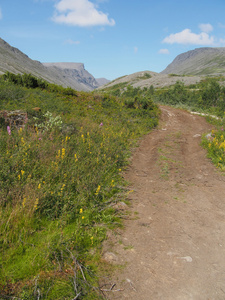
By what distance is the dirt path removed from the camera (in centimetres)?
277

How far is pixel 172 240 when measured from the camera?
12.1 feet

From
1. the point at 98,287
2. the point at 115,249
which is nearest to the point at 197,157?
the point at 115,249

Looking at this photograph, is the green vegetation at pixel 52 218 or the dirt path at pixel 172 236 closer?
the green vegetation at pixel 52 218

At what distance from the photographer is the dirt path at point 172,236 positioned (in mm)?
2770

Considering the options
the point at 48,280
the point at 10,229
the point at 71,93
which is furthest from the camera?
the point at 71,93

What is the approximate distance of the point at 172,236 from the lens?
3.81m

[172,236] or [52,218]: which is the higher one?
[52,218]

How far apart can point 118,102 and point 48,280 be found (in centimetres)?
1655

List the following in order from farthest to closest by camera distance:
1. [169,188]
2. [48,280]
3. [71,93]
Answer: [71,93] → [169,188] → [48,280]

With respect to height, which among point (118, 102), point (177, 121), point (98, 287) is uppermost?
point (118, 102)

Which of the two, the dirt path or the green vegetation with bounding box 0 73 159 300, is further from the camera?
the dirt path

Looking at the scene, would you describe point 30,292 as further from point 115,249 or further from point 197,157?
point 197,157

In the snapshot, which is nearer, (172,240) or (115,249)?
(115,249)

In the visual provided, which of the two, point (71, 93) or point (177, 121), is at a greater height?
point (71, 93)
